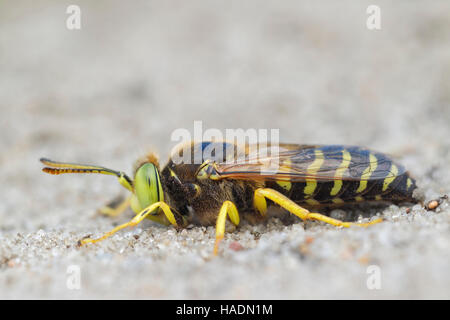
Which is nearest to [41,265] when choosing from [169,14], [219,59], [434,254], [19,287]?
[19,287]

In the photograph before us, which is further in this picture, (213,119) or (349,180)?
(213,119)

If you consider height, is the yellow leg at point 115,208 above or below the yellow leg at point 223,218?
below

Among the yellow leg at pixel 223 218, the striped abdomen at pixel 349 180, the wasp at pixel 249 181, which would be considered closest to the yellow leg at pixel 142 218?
the wasp at pixel 249 181

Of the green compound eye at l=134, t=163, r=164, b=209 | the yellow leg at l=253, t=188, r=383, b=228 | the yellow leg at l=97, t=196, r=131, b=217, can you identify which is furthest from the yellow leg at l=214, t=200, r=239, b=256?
the yellow leg at l=97, t=196, r=131, b=217

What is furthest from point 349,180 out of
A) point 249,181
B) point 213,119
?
point 213,119

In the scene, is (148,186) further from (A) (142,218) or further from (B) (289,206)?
(B) (289,206)

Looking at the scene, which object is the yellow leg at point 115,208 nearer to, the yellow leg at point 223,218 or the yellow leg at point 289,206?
the yellow leg at point 223,218

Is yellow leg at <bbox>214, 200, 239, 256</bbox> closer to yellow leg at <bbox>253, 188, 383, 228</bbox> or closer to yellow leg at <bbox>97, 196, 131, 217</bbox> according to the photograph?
yellow leg at <bbox>253, 188, 383, 228</bbox>
